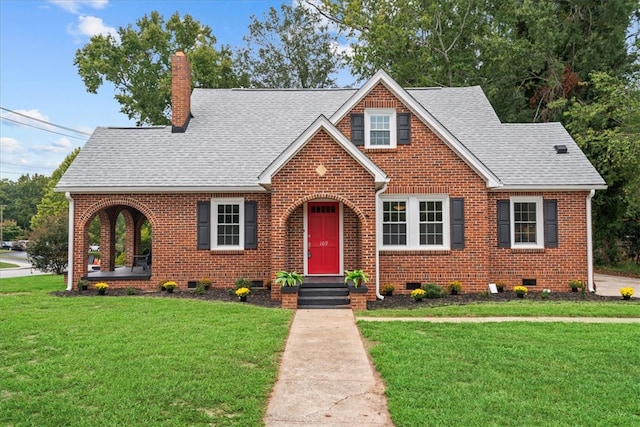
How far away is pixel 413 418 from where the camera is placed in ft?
14.5

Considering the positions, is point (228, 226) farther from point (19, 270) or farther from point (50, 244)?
point (19, 270)

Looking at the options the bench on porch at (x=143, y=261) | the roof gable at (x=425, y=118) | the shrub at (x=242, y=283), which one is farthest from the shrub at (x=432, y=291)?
the bench on porch at (x=143, y=261)

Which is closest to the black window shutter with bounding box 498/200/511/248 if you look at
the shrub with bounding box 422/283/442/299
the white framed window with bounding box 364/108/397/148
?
the shrub with bounding box 422/283/442/299

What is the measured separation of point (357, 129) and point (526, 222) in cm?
608

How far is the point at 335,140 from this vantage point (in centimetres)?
1160

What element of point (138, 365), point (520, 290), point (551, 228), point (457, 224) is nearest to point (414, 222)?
point (457, 224)

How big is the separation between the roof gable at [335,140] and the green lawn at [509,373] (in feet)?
14.6

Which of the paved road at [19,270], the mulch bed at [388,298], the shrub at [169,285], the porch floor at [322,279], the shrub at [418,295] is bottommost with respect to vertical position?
the paved road at [19,270]

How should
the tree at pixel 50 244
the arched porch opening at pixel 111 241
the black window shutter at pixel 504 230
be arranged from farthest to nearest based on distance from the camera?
the tree at pixel 50 244
the arched porch opening at pixel 111 241
the black window shutter at pixel 504 230

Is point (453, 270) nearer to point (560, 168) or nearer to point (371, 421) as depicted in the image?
point (560, 168)

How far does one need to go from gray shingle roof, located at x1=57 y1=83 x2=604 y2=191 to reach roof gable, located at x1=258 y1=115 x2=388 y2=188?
1.99 metres

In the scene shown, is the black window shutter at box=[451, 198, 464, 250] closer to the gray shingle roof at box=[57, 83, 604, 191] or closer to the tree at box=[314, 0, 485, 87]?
the gray shingle roof at box=[57, 83, 604, 191]

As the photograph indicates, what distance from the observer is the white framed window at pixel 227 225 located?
13.8 metres

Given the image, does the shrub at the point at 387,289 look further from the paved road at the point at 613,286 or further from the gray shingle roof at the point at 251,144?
the paved road at the point at 613,286
